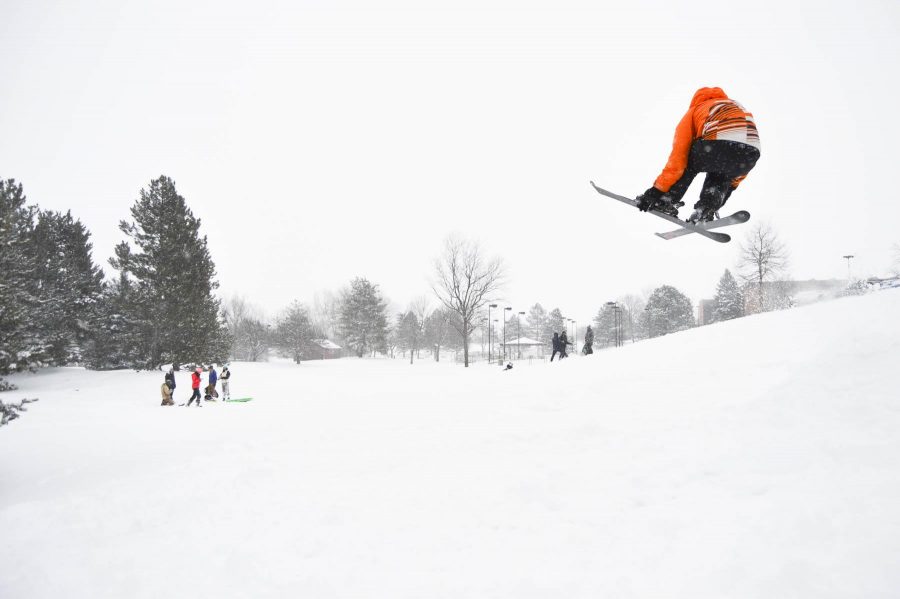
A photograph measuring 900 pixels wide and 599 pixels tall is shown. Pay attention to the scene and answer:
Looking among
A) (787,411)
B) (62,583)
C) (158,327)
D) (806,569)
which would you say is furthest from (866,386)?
(158,327)

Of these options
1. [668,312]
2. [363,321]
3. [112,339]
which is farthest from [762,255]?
A: [112,339]

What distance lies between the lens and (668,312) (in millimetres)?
55219

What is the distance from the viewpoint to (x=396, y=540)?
12.7 ft

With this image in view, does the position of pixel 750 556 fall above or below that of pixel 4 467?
above

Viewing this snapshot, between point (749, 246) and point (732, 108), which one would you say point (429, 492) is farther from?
point (749, 246)

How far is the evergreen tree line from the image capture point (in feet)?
84.1

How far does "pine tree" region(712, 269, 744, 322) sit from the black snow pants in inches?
2339

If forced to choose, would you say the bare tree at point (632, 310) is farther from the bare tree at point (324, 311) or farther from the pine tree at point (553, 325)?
the bare tree at point (324, 311)

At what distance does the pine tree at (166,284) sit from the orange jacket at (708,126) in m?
30.7

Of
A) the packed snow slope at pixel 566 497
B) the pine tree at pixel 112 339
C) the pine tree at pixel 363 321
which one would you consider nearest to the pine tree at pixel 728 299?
the pine tree at pixel 363 321

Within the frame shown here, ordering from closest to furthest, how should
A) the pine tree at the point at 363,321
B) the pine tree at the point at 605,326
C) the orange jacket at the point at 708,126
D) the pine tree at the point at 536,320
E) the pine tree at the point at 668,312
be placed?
the orange jacket at the point at 708,126, the pine tree at the point at 668,312, the pine tree at the point at 363,321, the pine tree at the point at 605,326, the pine tree at the point at 536,320

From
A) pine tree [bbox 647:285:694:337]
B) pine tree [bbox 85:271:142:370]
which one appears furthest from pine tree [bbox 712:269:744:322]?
pine tree [bbox 85:271:142:370]

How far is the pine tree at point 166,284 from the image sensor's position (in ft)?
84.8

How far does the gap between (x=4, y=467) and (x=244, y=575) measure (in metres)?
8.87
